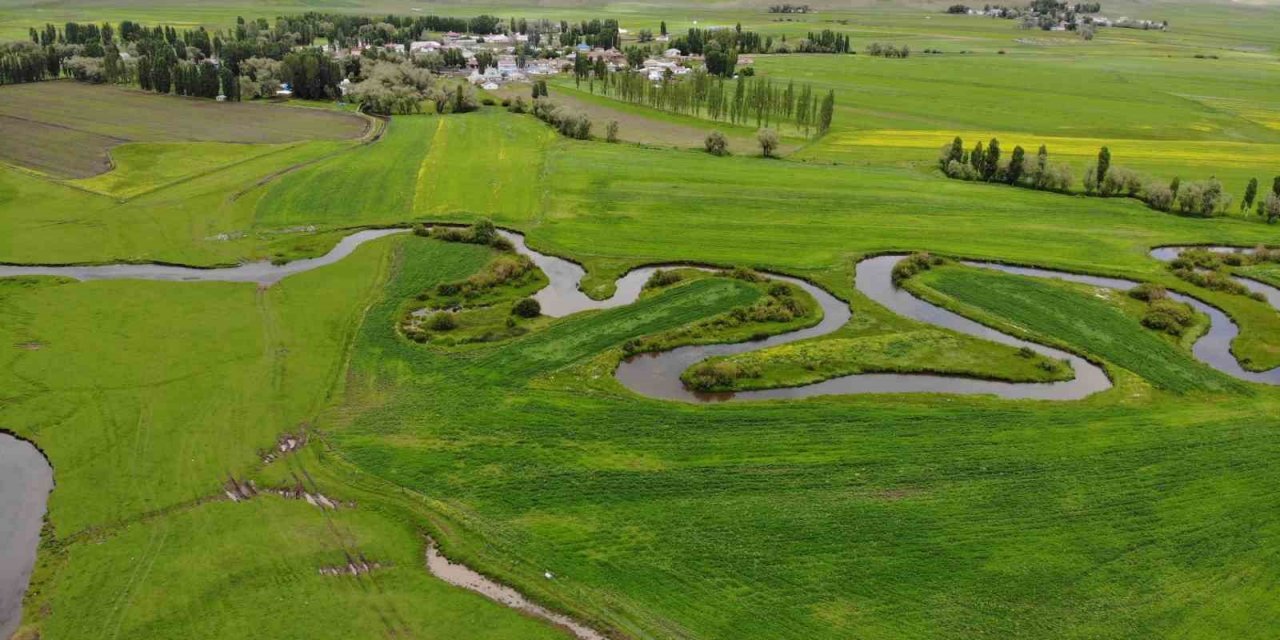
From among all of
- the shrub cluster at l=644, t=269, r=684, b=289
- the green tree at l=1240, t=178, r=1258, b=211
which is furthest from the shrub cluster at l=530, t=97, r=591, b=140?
the green tree at l=1240, t=178, r=1258, b=211

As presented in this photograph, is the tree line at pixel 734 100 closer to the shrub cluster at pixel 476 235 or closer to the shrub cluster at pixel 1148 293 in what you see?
the shrub cluster at pixel 1148 293

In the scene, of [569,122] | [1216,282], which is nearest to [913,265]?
[1216,282]

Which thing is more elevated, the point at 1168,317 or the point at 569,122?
the point at 569,122

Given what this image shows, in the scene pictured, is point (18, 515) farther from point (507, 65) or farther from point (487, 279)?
point (507, 65)

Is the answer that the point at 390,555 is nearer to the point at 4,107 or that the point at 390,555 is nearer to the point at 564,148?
the point at 564,148

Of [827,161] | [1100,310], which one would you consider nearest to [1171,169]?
[827,161]

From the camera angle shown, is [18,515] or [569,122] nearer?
[18,515]

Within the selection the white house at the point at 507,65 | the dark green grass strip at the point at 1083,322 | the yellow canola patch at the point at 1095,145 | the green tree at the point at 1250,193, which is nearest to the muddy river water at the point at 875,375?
the dark green grass strip at the point at 1083,322
